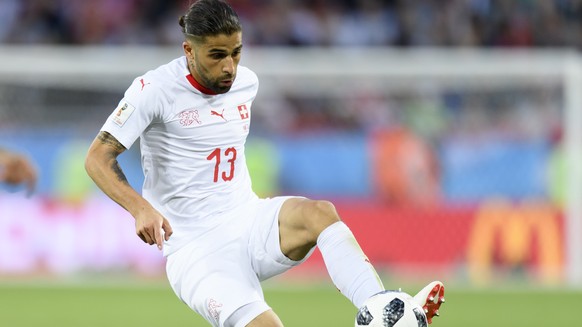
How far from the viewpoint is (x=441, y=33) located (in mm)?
16625

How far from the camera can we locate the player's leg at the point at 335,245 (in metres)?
5.19

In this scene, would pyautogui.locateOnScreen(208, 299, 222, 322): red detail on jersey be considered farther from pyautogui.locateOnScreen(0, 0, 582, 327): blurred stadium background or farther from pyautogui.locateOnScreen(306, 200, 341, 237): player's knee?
pyautogui.locateOnScreen(0, 0, 582, 327): blurred stadium background

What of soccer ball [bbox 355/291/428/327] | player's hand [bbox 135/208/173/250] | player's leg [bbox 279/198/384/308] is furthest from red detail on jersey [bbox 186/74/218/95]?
soccer ball [bbox 355/291/428/327]

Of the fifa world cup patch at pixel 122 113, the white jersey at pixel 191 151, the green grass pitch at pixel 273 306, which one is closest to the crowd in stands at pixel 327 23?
the green grass pitch at pixel 273 306

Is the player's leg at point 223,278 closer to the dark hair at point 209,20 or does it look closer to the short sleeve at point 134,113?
the short sleeve at point 134,113

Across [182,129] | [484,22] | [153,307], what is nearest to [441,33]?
[484,22]

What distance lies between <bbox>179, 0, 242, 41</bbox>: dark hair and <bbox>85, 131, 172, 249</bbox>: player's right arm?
2.16 feet

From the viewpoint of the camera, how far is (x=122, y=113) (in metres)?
5.49

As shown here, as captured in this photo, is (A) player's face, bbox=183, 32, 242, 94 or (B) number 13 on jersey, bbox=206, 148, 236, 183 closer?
(A) player's face, bbox=183, 32, 242, 94

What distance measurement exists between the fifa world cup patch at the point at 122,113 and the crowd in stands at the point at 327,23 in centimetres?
1090

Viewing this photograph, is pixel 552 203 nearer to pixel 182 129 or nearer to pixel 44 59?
pixel 44 59

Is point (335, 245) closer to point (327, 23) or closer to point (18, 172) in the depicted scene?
point (18, 172)

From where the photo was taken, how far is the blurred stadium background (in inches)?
543

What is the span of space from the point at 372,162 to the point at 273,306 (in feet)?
11.8
